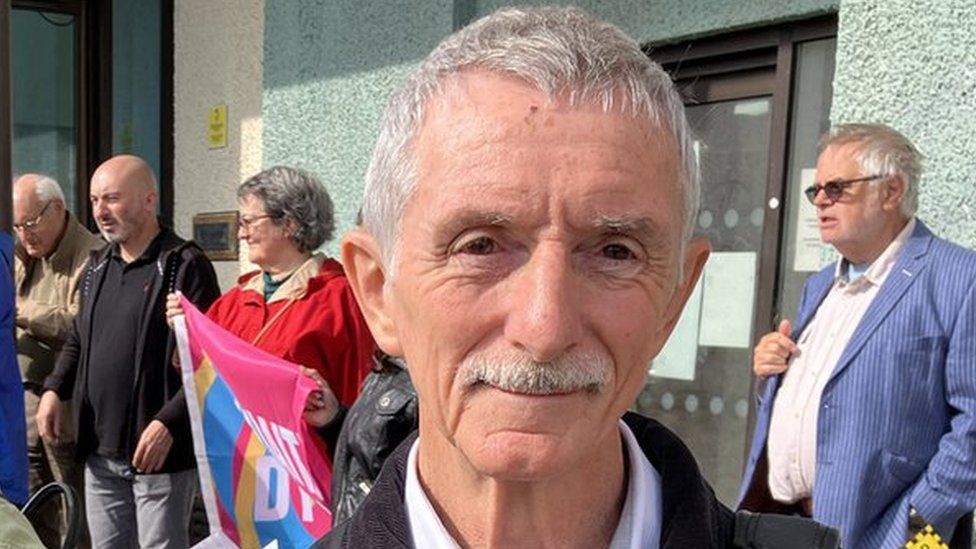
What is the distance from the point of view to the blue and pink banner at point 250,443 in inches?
114

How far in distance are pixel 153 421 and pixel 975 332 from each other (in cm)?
271

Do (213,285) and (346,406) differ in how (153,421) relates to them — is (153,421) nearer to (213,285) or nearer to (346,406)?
(213,285)

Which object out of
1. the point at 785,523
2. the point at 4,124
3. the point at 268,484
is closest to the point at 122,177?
the point at 4,124

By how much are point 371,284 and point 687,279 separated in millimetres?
376

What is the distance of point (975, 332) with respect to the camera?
249 centimetres

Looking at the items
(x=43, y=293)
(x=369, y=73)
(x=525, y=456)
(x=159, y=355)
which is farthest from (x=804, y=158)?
(x=43, y=293)

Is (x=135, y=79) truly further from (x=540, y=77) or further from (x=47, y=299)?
(x=540, y=77)

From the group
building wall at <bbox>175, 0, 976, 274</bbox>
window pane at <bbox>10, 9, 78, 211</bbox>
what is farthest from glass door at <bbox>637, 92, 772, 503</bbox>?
window pane at <bbox>10, 9, 78, 211</bbox>

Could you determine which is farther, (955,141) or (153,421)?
(153,421)

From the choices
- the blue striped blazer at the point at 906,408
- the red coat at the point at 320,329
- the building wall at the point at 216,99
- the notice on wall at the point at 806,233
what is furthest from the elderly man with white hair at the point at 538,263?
the building wall at the point at 216,99

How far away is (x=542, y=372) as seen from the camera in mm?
960

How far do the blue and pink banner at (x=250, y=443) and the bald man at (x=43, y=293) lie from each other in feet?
3.94

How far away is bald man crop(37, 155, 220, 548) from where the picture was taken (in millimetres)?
3629

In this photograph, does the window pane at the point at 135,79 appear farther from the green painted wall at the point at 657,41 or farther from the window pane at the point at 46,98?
the green painted wall at the point at 657,41
